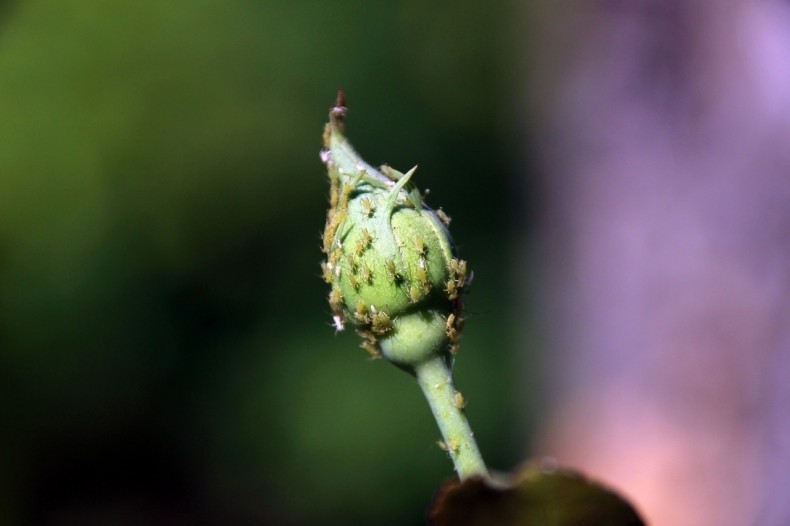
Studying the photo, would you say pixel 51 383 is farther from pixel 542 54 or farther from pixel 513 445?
pixel 542 54

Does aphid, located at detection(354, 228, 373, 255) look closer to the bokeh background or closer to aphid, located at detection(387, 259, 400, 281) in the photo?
aphid, located at detection(387, 259, 400, 281)

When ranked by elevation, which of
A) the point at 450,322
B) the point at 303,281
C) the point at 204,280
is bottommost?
the point at 303,281

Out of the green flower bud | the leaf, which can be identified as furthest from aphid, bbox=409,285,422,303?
the leaf

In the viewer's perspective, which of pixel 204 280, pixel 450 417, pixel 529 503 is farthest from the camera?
pixel 204 280

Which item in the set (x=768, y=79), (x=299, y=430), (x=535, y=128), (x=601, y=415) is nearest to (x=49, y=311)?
(x=299, y=430)

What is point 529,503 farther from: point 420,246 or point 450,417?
point 420,246

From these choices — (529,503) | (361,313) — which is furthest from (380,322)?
(529,503)
